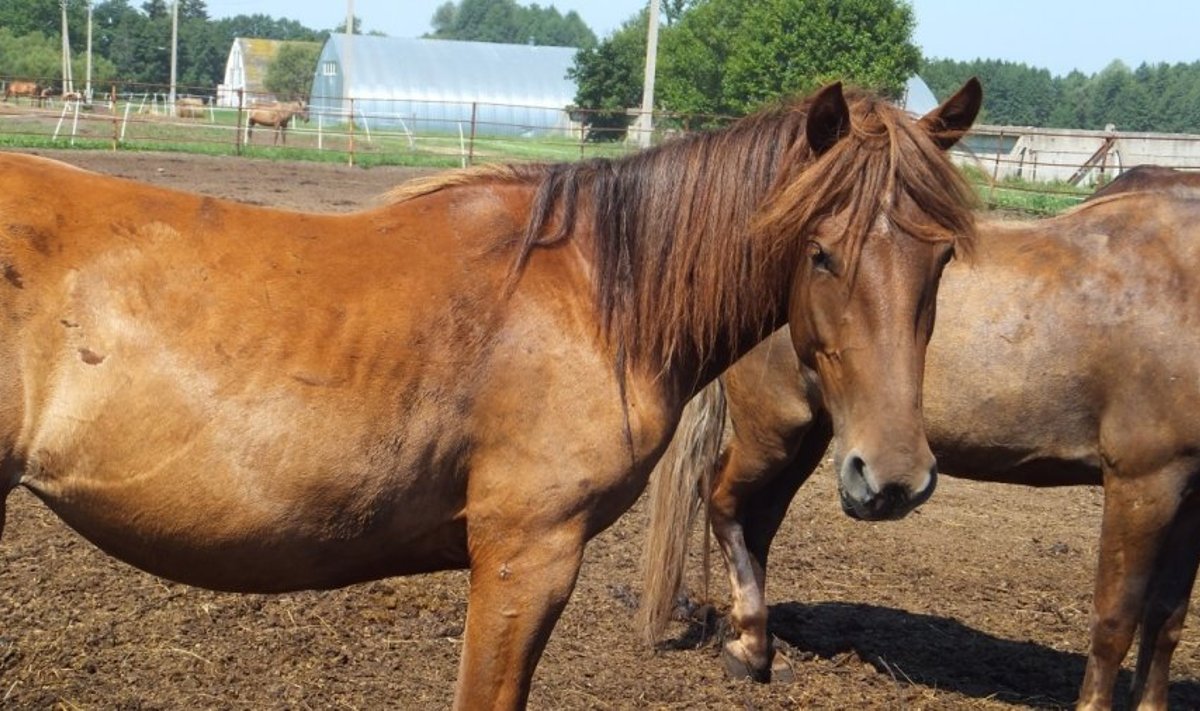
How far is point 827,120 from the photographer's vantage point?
2764 millimetres

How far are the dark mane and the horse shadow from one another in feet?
8.07

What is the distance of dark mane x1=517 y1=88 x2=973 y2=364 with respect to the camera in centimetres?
276

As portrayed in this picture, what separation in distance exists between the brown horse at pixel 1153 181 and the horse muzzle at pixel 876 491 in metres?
2.97

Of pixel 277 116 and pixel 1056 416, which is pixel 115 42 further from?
pixel 1056 416

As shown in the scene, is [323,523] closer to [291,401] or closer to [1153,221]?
[291,401]

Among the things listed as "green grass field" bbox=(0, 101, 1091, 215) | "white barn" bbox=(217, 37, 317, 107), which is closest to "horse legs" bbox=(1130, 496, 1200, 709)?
"green grass field" bbox=(0, 101, 1091, 215)

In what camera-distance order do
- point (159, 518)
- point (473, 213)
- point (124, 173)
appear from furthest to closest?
point (124, 173)
point (473, 213)
point (159, 518)

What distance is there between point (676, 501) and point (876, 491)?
8.32ft

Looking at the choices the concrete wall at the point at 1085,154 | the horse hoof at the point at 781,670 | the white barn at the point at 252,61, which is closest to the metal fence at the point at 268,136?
the concrete wall at the point at 1085,154

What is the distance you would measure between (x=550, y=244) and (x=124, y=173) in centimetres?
1640

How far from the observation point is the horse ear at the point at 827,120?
2699 millimetres

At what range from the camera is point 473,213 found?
3004mm

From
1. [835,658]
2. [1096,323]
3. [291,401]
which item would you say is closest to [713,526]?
[835,658]

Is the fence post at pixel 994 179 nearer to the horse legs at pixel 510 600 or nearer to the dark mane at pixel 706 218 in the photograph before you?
the dark mane at pixel 706 218
